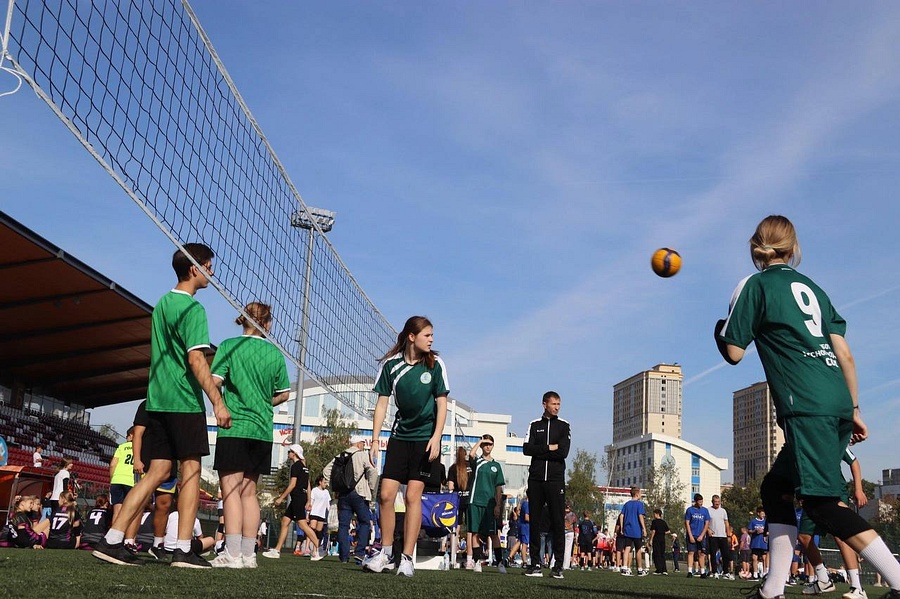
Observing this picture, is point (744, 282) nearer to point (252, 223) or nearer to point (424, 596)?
point (424, 596)

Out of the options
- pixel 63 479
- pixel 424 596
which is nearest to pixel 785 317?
pixel 424 596

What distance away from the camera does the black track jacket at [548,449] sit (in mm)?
9984

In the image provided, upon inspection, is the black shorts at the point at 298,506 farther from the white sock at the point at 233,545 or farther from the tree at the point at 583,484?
the tree at the point at 583,484

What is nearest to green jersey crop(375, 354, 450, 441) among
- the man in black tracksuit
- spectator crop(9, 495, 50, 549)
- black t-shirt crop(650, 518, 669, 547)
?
the man in black tracksuit

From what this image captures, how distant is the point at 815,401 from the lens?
4.39m

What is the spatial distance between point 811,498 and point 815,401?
1.61ft

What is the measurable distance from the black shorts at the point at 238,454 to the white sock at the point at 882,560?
4.41 metres

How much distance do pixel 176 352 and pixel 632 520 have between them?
14.9 meters

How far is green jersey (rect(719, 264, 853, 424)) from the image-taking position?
4.43 metres

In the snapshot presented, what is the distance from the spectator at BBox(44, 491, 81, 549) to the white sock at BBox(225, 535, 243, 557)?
24.7 feet

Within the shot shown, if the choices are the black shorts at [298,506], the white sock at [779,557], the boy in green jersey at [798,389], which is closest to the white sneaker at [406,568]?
the boy in green jersey at [798,389]

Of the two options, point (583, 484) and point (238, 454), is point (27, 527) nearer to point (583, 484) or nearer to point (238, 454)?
point (238, 454)

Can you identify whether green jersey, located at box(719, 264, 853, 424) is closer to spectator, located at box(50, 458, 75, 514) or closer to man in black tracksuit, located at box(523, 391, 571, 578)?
man in black tracksuit, located at box(523, 391, 571, 578)

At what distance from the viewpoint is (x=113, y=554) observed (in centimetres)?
627
